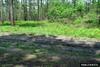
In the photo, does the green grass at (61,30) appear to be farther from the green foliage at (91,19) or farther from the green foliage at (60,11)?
the green foliage at (60,11)

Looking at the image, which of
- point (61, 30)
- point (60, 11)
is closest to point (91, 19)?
point (61, 30)

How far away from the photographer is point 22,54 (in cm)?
818

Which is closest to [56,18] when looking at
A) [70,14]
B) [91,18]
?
[70,14]

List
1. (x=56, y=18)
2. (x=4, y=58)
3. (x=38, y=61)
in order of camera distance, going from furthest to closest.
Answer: (x=56, y=18) → (x=4, y=58) → (x=38, y=61)

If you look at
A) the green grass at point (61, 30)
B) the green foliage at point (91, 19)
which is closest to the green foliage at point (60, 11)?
the green foliage at point (91, 19)

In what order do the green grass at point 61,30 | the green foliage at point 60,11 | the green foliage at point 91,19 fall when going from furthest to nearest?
the green foliage at point 60,11, the green foliage at point 91,19, the green grass at point 61,30

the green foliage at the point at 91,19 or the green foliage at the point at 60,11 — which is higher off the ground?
the green foliage at the point at 60,11

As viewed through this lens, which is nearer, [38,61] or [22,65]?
[22,65]

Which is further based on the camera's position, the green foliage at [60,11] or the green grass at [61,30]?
the green foliage at [60,11]

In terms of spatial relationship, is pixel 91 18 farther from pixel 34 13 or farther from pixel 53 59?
pixel 34 13

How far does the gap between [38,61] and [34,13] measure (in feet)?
237

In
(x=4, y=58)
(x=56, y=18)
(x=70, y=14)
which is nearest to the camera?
(x=4, y=58)

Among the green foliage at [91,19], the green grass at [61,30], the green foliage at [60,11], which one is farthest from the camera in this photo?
the green foliage at [60,11]

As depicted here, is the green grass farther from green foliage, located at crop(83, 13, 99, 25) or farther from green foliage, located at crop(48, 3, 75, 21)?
green foliage, located at crop(48, 3, 75, 21)
